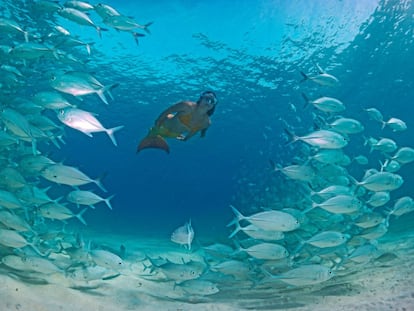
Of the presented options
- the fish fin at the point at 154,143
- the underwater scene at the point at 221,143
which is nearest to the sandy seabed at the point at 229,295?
the underwater scene at the point at 221,143

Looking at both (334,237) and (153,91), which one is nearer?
(334,237)

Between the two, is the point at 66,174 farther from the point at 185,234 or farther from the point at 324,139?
the point at 324,139

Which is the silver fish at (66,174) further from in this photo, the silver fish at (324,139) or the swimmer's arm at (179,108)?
the silver fish at (324,139)

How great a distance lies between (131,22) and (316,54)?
17.9 m

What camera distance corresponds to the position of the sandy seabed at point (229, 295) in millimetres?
6094

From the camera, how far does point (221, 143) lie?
42.8 metres

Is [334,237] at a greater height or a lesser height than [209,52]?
lesser

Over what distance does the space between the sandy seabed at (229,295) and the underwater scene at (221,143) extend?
0.04 meters

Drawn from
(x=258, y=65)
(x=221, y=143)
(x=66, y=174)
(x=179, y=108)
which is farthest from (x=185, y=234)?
(x=221, y=143)

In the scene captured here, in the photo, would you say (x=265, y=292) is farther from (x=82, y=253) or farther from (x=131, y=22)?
(x=131, y=22)

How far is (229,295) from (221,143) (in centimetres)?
Answer: 3499

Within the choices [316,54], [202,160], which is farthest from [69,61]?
[202,160]

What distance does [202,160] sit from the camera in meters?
51.4

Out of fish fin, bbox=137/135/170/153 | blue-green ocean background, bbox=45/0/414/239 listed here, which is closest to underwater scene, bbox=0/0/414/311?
fish fin, bbox=137/135/170/153
